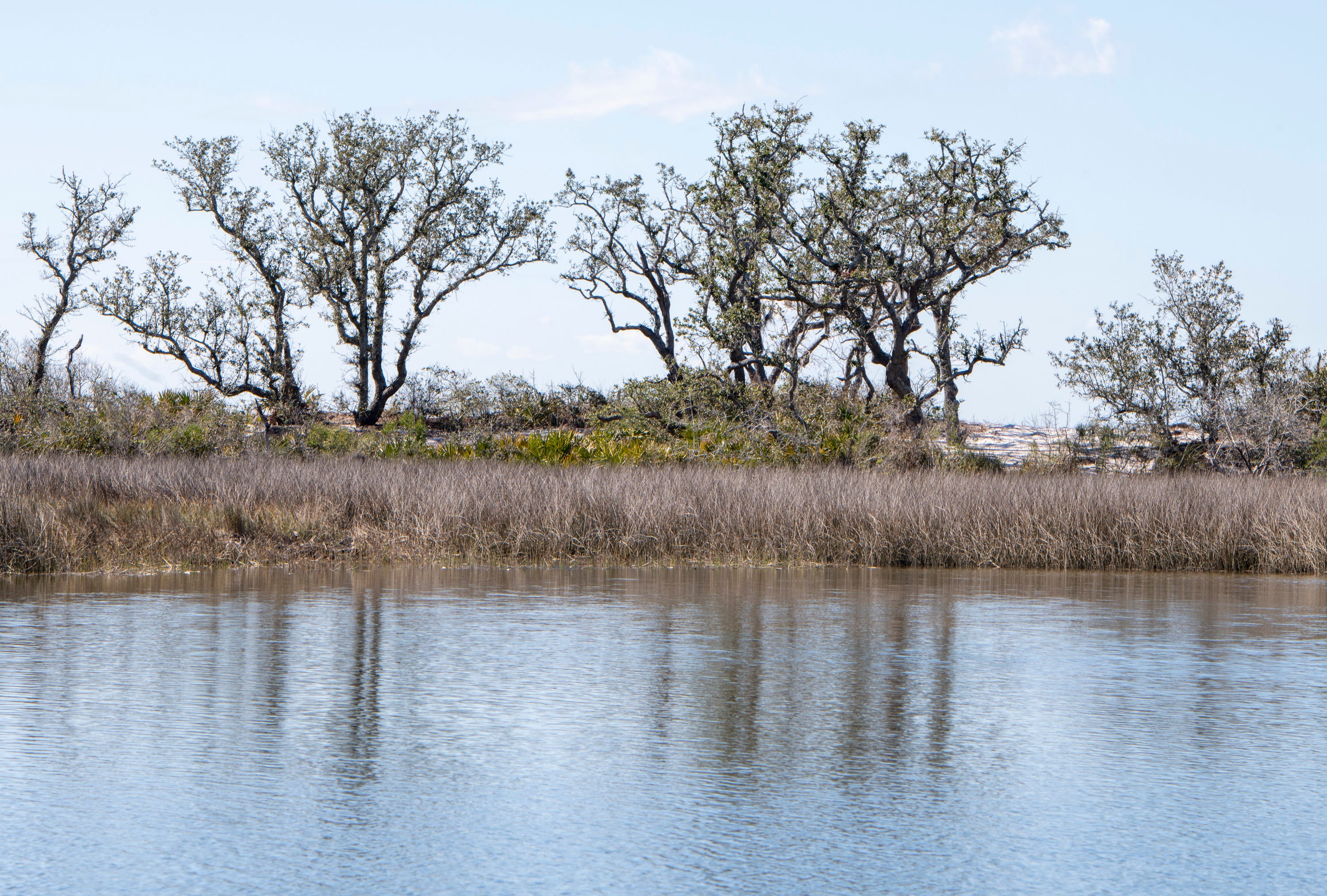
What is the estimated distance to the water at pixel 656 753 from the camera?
12.7 feet

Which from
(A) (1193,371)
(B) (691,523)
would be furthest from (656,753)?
(A) (1193,371)

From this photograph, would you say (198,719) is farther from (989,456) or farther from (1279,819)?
(989,456)

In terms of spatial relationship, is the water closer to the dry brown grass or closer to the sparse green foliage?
the dry brown grass

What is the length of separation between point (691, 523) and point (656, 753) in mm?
10137

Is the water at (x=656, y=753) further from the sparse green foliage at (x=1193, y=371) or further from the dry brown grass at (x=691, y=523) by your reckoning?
the sparse green foliage at (x=1193, y=371)

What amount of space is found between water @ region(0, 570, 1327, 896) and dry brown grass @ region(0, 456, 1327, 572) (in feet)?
17.2

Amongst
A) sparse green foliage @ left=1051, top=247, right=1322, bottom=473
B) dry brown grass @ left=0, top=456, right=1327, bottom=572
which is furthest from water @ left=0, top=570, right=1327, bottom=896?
sparse green foliage @ left=1051, top=247, right=1322, bottom=473

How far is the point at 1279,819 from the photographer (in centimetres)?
439

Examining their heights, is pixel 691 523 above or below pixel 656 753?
above

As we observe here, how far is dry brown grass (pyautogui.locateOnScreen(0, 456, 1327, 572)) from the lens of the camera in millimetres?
14703

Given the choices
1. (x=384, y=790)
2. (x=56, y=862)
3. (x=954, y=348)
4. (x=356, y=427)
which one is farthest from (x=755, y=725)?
(x=356, y=427)

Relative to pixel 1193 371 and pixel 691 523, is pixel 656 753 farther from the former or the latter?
pixel 1193 371

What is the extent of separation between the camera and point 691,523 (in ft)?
50.3

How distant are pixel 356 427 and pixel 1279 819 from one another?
1198 inches
